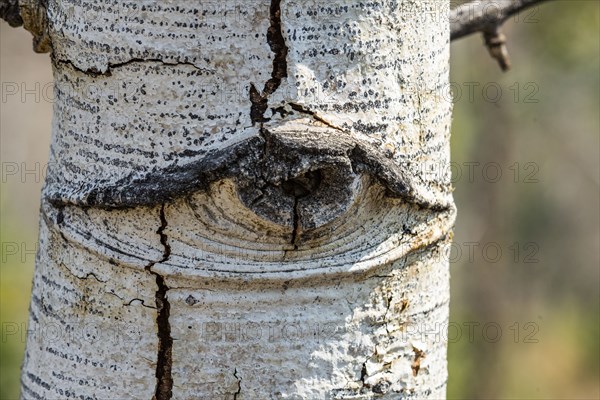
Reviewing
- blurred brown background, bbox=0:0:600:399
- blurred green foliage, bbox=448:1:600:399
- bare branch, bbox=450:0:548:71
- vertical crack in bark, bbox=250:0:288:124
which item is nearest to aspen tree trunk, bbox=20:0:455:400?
vertical crack in bark, bbox=250:0:288:124

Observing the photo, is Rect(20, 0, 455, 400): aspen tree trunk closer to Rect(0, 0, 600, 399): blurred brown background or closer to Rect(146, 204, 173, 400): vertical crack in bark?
Rect(146, 204, 173, 400): vertical crack in bark

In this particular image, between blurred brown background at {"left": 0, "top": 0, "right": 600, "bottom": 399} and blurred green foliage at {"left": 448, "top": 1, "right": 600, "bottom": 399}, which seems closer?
blurred brown background at {"left": 0, "top": 0, "right": 600, "bottom": 399}

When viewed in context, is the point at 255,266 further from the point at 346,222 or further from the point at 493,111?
the point at 493,111

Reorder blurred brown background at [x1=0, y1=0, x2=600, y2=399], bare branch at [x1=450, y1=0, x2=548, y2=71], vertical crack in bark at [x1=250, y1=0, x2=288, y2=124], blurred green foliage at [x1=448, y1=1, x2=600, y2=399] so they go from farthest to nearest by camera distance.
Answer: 1. blurred green foliage at [x1=448, y1=1, x2=600, y2=399]
2. blurred brown background at [x1=0, y1=0, x2=600, y2=399]
3. bare branch at [x1=450, y1=0, x2=548, y2=71]
4. vertical crack in bark at [x1=250, y1=0, x2=288, y2=124]

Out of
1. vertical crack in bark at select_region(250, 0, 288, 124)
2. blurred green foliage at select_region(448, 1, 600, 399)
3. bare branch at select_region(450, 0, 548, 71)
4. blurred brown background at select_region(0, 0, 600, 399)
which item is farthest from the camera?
blurred green foliage at select_region(448, 1, 600, 399)

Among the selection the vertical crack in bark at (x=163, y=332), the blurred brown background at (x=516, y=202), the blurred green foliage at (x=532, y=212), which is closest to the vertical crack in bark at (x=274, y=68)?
the vertical crack in bark at (x=163, y=332)

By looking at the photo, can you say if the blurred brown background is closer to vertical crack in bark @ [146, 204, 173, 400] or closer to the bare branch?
the bare branch

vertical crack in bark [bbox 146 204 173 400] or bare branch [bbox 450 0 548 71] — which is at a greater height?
bare branch [bbox 450 0 548 71]

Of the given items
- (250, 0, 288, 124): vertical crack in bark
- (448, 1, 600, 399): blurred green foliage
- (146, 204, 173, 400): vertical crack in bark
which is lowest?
(448, 1, 600, 399): blurred green foliage
